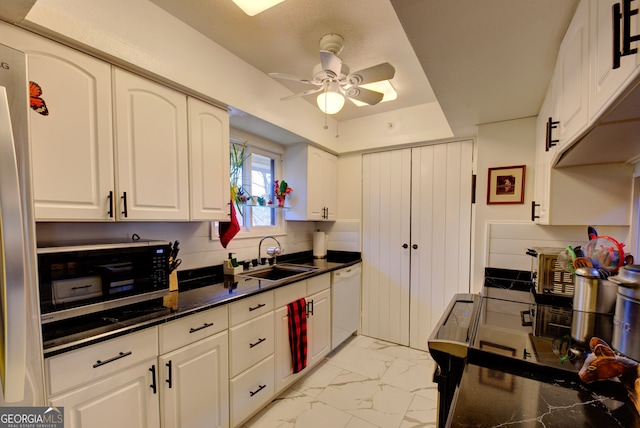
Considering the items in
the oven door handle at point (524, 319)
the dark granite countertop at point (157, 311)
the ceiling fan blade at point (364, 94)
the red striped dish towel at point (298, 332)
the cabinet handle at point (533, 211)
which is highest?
the ceiling fan blade at point (364, 94)

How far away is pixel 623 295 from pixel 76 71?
246 centimetres

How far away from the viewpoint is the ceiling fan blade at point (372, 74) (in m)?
1.62

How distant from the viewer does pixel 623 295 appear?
99cm

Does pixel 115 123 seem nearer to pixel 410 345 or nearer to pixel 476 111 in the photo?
pixel 476 111

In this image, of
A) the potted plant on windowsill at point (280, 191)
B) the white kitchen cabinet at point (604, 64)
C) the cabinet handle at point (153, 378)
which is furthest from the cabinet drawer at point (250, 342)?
the white kitchen cabinet at point (604, 64)

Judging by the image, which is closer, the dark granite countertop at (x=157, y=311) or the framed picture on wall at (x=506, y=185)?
the dark granite countertop at (x=157, y=311)

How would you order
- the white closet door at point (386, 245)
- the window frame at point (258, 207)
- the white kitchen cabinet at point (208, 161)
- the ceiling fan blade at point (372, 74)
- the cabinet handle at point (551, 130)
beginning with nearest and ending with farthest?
the cabinet handle at point (551, 130) < the ceiling fan blade at point (372, 74) < the white kitchen cabinet at point (208, 161) < the window frame at point (258, 207) < the white closet door at point (386, 245)

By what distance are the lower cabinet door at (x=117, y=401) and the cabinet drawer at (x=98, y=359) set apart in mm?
36

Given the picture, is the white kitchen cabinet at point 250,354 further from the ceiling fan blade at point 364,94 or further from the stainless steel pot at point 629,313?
the stainless steel pot at point 629,313

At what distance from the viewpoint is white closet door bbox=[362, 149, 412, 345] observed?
298 cm

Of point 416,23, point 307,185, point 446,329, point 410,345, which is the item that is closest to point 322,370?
point 410,345

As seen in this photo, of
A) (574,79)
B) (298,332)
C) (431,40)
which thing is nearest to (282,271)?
(298,332)

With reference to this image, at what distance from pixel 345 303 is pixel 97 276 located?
7.30ft

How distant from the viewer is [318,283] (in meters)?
2.49
